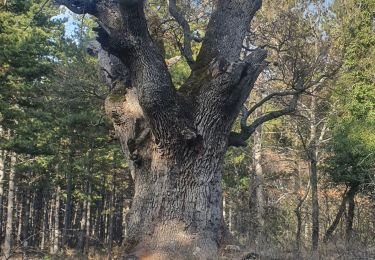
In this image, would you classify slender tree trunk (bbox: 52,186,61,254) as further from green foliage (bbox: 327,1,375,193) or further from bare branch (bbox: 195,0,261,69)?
bare branch (bbox: 195,0,261,69)

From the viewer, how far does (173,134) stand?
687cm

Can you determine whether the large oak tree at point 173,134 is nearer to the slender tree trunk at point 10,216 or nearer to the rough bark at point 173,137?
the rough bark at point 173,137

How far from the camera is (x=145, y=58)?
270 inches

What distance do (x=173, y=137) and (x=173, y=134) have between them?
0.05 metres

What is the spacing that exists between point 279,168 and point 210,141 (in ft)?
66.7

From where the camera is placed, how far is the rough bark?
22.1 feet

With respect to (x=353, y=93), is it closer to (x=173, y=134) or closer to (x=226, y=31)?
(x=226, y=31)

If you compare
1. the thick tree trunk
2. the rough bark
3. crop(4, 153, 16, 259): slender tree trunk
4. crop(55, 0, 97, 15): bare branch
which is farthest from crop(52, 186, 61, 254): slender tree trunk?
crop(55, 0, 97, 15): bare branch

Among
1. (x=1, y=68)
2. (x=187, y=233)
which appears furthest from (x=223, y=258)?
(x=1, y=68)

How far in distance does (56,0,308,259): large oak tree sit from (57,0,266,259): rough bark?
0.02 meters

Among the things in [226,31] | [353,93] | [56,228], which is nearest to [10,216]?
[56,228]

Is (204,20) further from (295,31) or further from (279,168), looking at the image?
(279,168)

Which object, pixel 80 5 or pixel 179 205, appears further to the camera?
pixel 179 205

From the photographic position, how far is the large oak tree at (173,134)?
6.73 metres
